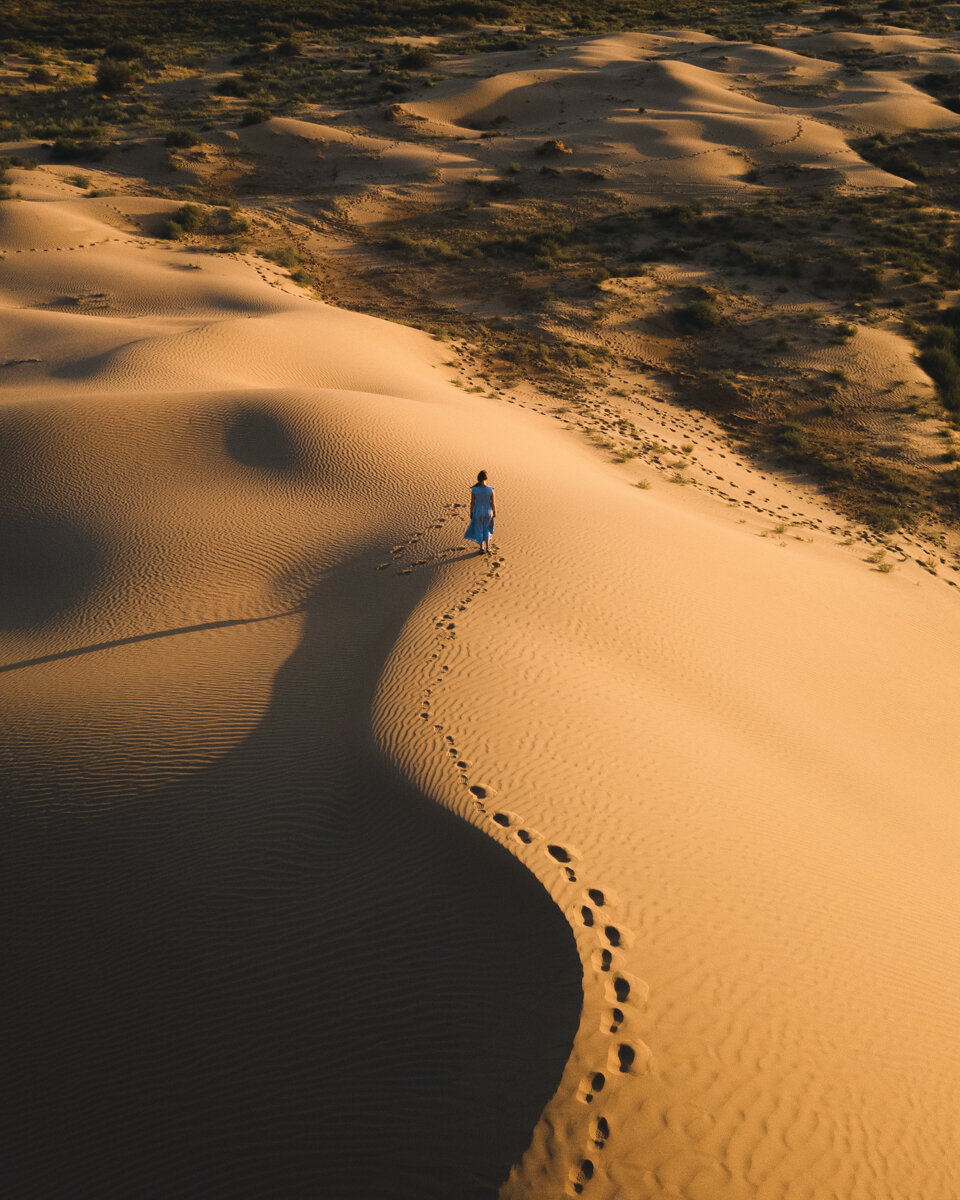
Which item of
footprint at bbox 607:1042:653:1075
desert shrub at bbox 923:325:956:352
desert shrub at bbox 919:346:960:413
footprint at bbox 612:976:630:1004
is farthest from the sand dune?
footprint at bbox 607:1042:653:1075

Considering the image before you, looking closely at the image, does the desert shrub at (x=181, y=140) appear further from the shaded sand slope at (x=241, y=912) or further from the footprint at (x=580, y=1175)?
the footprint at (x=580, y=1175)

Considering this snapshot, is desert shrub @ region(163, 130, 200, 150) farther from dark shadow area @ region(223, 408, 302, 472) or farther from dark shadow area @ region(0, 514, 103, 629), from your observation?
dark shadow area @ region(0, 514, 103, 629)

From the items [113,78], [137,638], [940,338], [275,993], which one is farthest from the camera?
[113,78]

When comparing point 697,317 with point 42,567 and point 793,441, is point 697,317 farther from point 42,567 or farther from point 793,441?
point 42,567

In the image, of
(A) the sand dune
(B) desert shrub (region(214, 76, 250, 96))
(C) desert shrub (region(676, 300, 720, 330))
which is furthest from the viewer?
(B) desert shrub (region(214, 76, 250, 96))

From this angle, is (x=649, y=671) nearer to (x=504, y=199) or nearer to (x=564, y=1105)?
(x=564, y=1105)

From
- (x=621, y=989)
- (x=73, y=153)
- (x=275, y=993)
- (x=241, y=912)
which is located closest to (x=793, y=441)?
(x=621, y=989)
